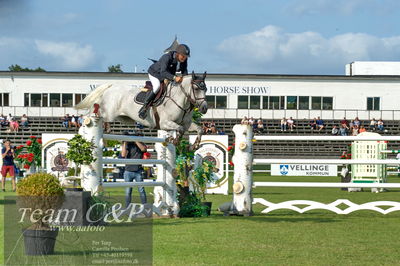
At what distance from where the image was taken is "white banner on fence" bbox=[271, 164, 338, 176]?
35.8 m

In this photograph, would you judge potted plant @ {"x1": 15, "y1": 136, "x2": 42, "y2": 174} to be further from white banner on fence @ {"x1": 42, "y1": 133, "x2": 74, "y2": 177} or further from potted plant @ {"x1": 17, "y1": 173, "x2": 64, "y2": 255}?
potted plant @ {"x1": 17, "y1": 173, "x2": 64, "y2": 255}

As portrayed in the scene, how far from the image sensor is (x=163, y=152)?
44.4 ft

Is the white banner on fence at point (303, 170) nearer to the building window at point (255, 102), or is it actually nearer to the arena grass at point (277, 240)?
the arena grass at point (277, 240)

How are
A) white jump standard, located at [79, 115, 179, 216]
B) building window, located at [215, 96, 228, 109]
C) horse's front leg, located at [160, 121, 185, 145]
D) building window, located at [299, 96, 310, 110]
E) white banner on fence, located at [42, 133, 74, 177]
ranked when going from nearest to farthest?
white jump standard, located at [79, 115, 179, 216], horse's front leg, located at [160, 121, 185, 145], white banner on fence, located at [42, 133, 74, 177], building window, located at [215, 96, 228, 109], building window, located at [299, 96, 310, 110]

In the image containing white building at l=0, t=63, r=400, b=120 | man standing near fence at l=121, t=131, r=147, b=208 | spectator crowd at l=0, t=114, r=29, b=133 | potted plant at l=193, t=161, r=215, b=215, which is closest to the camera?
potted plant at l=193, t=161, r=215, b=215

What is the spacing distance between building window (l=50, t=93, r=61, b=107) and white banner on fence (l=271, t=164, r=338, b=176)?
3119 centimetres

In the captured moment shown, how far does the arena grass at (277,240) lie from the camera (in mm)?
8078

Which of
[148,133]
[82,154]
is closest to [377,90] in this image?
[148,133]

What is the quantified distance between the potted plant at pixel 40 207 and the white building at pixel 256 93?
183 feet

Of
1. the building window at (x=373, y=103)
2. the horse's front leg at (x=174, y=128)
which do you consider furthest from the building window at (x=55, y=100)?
the horse's front leg at (x=174, y=128)

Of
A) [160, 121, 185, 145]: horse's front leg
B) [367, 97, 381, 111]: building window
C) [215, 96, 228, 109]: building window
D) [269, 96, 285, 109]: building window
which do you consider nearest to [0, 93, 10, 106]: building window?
[215, 96, 228, 109]: building window

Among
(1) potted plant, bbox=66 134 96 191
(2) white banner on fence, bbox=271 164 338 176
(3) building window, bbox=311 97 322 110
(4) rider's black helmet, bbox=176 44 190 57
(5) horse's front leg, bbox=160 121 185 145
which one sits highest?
(3) building window, bbox=311 97 322 110

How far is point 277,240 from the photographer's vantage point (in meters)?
9.71

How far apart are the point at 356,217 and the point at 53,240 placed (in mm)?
7055
